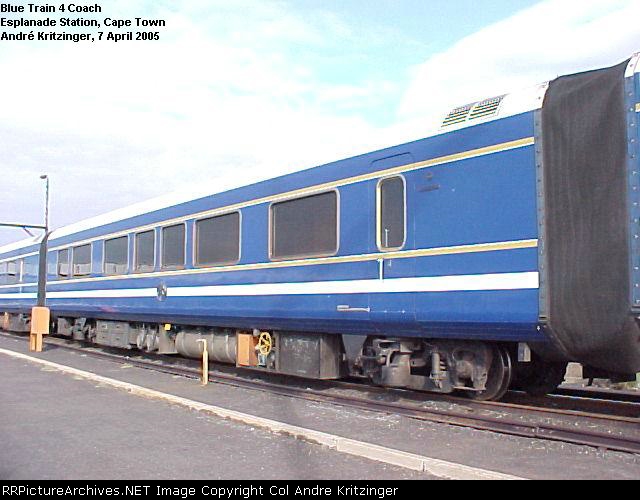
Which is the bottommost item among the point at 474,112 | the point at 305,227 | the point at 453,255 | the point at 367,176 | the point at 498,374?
the point at 498,374

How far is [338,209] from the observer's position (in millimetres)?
8656

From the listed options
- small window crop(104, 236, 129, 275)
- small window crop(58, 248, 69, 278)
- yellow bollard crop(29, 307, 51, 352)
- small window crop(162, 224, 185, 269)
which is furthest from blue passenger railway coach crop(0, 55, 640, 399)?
small window crop(58, 248, 69, 278)

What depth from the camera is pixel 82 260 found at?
54.6 feet

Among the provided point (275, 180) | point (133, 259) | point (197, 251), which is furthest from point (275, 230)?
point (133, 259)

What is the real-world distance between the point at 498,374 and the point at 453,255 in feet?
4.83

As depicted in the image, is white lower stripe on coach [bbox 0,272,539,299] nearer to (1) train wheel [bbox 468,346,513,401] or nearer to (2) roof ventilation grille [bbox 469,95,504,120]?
(1) train wheel [bbox 468,346,513,401]

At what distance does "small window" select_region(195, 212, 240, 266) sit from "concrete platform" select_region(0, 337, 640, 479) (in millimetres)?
2353

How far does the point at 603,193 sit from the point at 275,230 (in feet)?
15.7

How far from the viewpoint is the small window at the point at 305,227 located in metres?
8.78

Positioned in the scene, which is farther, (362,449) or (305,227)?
(305,227)

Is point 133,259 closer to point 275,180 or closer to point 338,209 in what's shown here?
point 275,180

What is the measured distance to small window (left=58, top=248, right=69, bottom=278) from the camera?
1767cm

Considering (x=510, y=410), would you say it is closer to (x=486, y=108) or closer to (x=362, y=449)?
(x=362, y=449)

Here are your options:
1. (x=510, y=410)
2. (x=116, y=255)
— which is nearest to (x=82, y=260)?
(x=116, y=255)
